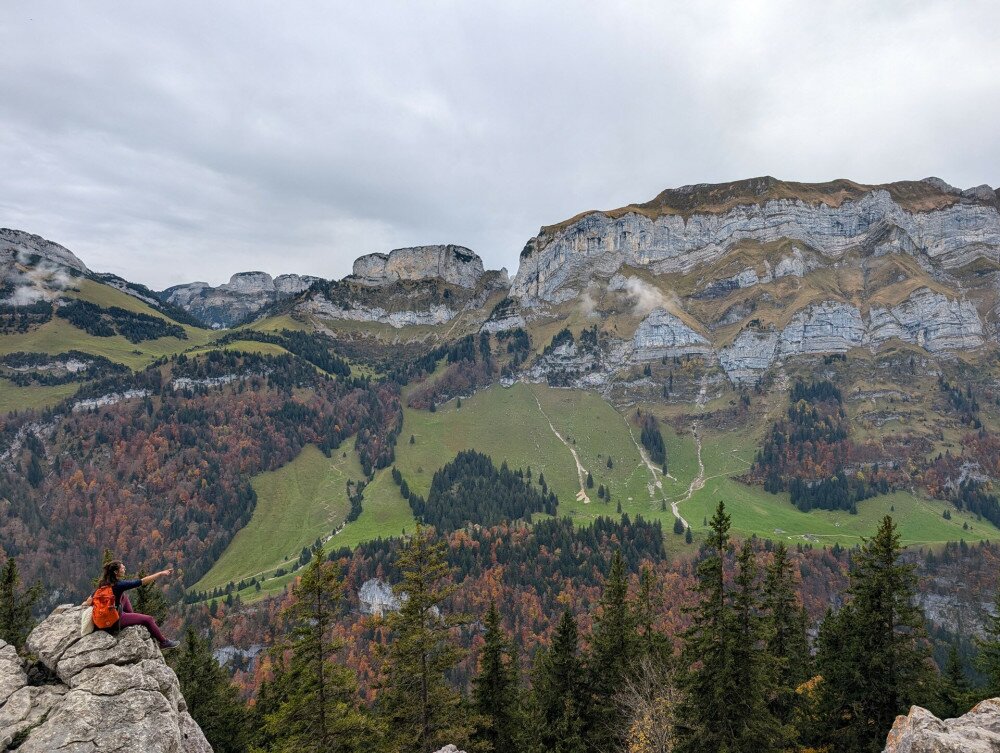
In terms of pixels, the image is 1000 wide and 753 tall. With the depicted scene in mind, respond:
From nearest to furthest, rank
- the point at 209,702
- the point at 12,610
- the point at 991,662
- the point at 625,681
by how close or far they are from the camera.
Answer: the point at 991,662
the point at 625,681
the point at 12,610
the point at 209,702

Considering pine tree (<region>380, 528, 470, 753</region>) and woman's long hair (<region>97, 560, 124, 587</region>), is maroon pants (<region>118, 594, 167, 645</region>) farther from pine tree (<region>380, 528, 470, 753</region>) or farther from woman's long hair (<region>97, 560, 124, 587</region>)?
pine tree (<region>380, 528, 470, 753</region>)

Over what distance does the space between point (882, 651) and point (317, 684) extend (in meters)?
27.5

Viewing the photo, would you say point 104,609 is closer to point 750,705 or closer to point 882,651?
point 750,705

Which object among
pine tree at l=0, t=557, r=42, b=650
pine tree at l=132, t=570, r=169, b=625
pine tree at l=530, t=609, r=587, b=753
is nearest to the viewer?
pine tree at l=530, t=609, r=587, b=753

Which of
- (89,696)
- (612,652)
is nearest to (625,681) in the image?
(612,652)

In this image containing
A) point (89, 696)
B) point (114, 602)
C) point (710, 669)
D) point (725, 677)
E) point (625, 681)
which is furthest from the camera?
point (625, 681)

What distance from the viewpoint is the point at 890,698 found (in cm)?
2408

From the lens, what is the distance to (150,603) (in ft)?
117

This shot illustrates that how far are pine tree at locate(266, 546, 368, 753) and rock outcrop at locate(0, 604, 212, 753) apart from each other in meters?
7.20

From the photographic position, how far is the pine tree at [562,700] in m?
30.3

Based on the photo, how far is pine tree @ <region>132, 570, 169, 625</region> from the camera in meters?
33.5

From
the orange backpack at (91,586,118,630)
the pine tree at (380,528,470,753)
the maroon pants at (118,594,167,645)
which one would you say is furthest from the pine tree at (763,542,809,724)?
the orange backpack at (91,586,118,630)

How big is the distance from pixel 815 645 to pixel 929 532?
200 meters

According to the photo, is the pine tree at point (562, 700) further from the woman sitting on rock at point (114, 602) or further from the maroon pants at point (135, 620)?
the woman sitting on rock at point (114, 602)
